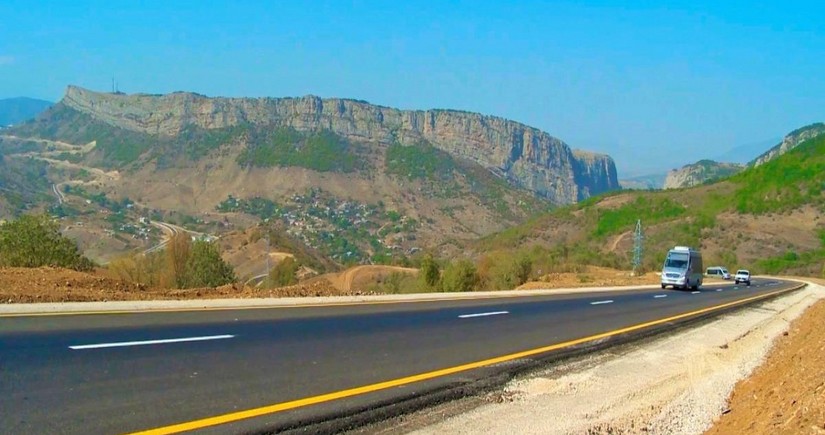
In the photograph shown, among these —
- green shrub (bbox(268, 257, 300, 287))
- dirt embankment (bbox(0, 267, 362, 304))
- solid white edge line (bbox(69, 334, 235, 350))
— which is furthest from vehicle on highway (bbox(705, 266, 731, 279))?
solid white edge line (bbox(69, 334, 235, 350))

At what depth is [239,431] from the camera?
6672 mm

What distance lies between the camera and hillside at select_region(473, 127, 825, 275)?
332 ft

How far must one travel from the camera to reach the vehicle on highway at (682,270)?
42.3 meters

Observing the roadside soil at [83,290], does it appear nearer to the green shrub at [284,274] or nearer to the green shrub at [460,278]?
the green shrub at [460,278]

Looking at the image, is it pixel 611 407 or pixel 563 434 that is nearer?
pixel 563 434

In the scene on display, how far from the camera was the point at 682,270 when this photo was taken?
42594 mm

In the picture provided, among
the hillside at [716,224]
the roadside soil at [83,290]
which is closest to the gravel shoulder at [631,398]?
the roadside soil at [83,290]

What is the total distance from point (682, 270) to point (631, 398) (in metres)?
35.3

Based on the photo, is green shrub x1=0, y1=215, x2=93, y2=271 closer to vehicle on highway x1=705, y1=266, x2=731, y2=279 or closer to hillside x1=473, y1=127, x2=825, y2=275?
hillside x1=473, y1=127, x2=825, y2=275

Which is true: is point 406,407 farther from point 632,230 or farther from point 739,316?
point 632,230

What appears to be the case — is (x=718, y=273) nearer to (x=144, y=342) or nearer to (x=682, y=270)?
(x=682, y=270)

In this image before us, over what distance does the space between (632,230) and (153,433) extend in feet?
400

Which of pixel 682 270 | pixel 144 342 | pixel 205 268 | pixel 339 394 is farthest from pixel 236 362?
pixel 205 268

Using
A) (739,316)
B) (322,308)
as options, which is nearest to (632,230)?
(739,316)
